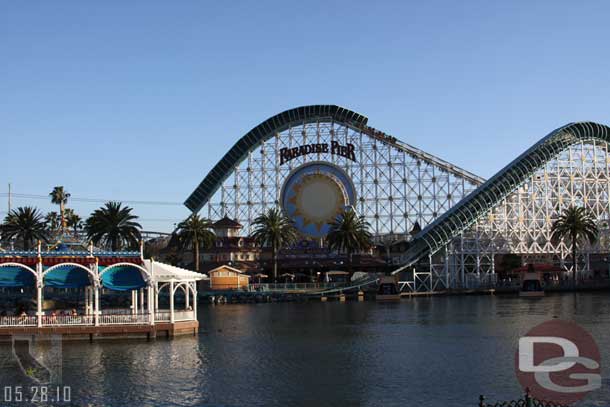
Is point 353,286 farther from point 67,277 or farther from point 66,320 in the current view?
point 66,320

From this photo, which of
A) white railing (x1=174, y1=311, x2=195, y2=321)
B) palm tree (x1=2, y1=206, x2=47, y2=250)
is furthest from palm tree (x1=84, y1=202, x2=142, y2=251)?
white railing (x1=174, y1=311, x2=195, y2=321)

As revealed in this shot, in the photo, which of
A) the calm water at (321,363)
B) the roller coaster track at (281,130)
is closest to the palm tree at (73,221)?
the roller coaster track at (281,130)

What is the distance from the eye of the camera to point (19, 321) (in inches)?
2023

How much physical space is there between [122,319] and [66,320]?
340 cm

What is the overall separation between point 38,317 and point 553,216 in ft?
260

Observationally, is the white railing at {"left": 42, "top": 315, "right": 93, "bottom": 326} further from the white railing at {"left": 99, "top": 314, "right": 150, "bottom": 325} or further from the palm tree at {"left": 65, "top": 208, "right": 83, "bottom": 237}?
the palm tree at {"left": 65, "top": 208, "right": 83, "bottom": 237}

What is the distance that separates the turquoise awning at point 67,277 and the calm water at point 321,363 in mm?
5460

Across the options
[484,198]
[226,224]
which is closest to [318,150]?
[226,224]

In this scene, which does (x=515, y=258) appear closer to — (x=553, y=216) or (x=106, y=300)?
(x=553, y=216)

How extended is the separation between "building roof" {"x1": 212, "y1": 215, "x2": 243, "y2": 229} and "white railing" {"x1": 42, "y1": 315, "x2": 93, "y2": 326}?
2668 inches

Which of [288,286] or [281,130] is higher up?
[281,130]

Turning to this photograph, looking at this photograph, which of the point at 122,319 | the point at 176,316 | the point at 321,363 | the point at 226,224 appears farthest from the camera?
the point at 226,224

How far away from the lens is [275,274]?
111 m

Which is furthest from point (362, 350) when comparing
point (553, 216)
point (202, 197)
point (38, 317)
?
point (202, 197)
